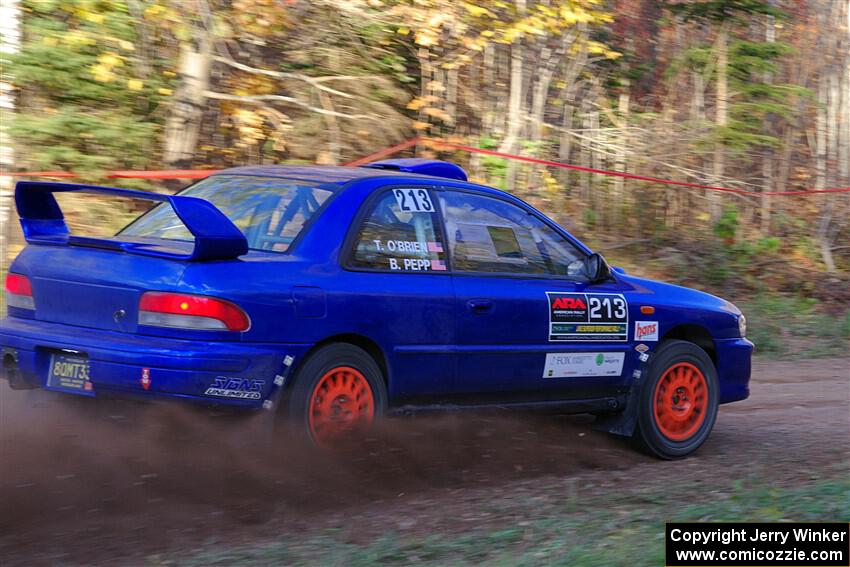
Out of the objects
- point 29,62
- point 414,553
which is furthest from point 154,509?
point 29,62

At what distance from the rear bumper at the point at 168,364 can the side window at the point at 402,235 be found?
71 centimetres

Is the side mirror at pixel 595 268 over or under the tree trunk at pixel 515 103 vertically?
under

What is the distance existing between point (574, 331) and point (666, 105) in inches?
390

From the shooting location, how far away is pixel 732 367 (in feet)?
22.7

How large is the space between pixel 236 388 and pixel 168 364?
0.32 m

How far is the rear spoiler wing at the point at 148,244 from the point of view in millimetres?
4723

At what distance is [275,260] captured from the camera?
4996mm

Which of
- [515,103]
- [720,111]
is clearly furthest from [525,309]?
[720,111]

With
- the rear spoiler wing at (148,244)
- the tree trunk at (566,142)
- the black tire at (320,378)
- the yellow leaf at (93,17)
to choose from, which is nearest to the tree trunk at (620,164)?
the tree trunk at (566,142)

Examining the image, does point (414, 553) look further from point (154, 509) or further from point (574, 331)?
point (574, 331)

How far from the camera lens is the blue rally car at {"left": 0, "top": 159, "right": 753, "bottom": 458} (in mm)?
4738

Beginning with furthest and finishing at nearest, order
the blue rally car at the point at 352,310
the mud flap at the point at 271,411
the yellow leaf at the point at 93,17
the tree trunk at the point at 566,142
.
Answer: the tree trunk at the point at 566,142 → the yellow leaf at the point at 93,17 → the mud flap at the point at 271,411 → the blue rally car at the point at 352,310

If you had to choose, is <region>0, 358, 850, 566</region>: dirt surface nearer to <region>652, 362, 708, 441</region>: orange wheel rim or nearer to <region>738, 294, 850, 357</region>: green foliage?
<region>652, 362, 708, 441</region>: orange wheel rim

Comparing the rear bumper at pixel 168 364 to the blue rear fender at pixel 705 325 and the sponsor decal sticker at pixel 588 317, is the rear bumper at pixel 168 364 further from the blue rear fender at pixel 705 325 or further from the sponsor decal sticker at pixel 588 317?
the blue rear fender at pixel 705 325
